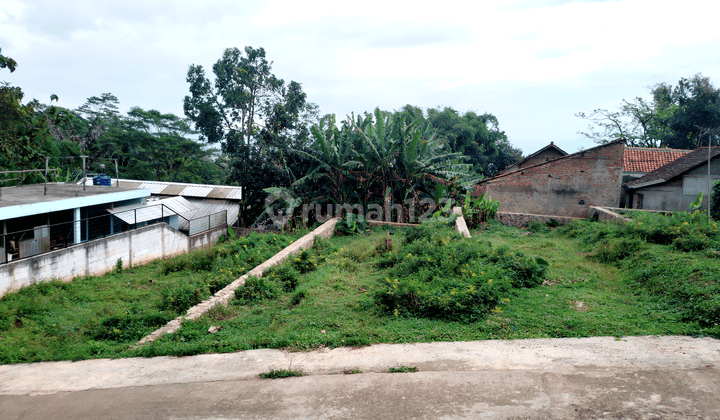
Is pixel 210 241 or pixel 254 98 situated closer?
pixel 210 241

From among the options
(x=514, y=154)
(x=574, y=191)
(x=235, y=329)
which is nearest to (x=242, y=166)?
(x=235, y=329)

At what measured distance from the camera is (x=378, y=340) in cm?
582

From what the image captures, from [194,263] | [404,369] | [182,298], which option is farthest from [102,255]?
[404,369]

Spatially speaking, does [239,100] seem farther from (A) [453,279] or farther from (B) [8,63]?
(A) [453,279]

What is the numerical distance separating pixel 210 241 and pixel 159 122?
13978 millimetres

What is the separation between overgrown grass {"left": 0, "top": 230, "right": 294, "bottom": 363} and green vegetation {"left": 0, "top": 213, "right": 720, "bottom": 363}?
0.11 ft

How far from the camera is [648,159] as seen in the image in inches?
930

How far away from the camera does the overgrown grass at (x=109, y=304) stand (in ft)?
21.6

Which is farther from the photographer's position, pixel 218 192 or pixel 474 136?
pixel 474 136

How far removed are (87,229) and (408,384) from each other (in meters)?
13.4

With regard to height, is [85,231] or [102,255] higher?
[85,231]

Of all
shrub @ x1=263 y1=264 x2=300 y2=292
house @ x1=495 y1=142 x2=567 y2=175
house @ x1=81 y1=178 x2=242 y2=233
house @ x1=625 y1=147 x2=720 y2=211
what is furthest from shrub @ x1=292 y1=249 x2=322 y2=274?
house @ x1=495 y1=142 x2=567 y2=175

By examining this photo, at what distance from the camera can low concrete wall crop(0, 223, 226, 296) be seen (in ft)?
35.7

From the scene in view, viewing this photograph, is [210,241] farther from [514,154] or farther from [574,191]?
[514,154]
